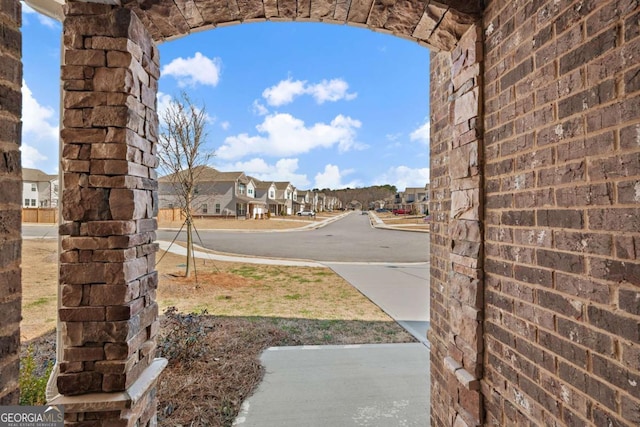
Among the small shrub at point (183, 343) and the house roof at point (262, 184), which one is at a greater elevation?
the house roof at point (262, 184)

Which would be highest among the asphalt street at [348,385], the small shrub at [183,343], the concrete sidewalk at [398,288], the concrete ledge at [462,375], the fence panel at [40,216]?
the fence panel at [40,216]

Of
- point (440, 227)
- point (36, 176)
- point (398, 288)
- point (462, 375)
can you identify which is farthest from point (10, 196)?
point (36, 176)

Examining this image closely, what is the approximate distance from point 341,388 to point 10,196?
346 centimetres

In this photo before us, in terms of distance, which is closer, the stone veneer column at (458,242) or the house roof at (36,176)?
the stone veneer column at (458,242)

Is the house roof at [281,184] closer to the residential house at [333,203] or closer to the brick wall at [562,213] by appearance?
the residential house at [333,203]

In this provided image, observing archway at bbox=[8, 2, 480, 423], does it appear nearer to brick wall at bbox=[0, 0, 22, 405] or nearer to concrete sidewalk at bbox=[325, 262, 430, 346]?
brick wall at bbox=[0, 0, 22, 405]

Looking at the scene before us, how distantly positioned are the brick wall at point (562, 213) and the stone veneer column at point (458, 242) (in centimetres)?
8

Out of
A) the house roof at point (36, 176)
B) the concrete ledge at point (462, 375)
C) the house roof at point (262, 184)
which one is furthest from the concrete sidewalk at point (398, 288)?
the house roof at point (36, 176)

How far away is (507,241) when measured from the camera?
1.80m

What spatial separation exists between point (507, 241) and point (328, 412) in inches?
98.2

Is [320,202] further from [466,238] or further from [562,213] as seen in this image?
[562,213]

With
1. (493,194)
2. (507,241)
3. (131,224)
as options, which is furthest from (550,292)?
(131,224)

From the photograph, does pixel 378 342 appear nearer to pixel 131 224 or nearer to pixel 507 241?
pixel 507 241

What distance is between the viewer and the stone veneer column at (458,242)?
2.03 metres
